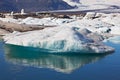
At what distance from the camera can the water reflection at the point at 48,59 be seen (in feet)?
49.2

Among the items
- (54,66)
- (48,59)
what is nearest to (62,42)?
(48,59)

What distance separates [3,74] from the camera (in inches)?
516

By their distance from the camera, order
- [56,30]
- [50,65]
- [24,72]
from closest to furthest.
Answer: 1. [24,72]
2. [50,65]
3. [56,30]

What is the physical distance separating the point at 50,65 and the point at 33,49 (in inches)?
96.8

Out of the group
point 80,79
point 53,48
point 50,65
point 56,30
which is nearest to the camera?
point 80,79

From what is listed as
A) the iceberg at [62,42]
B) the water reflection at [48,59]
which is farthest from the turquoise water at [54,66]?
the iceberg at [62,42]

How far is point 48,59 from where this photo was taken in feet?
54.0

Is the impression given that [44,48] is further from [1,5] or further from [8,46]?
[1,5]

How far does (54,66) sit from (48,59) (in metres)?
1.55

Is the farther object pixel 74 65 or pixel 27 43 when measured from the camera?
pixel 27 43

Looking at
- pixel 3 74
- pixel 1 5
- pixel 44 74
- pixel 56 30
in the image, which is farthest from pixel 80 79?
pixel 1 5

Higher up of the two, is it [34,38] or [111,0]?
[34,38]

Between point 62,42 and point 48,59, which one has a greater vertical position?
point 62,42

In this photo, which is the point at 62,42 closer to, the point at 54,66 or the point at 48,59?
the point at 48,59
